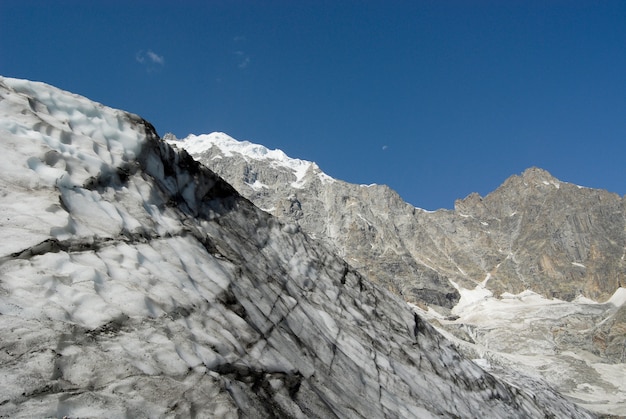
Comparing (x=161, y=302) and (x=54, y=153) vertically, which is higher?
(x=54, y=153)

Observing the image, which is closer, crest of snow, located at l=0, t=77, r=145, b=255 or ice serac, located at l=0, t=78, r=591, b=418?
ice serac, located at l=0, t=78, r=591, b=418

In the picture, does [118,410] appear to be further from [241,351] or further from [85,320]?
[241,351]

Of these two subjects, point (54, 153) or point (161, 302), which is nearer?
point (161, 302)

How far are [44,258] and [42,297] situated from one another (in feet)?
3.15

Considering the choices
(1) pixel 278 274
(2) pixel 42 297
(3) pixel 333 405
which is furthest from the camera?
(1) pixel 278 274

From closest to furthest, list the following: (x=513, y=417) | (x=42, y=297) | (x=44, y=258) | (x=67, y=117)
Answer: (x=42, y=297)
(x=44, y=258)
(x=67, y=117)
(x=513, y=417)

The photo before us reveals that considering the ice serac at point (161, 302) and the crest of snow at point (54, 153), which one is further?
the crest of snow at point (54, 153)

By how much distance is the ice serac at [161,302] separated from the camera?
7.66 metres

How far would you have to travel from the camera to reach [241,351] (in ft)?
33.1

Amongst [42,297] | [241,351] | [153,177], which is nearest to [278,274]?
[153,177]

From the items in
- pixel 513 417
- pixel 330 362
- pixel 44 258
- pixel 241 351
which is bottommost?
pixel 44 258

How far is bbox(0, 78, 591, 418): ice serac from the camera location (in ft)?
25.1

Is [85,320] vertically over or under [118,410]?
over

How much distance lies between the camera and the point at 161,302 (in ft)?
31.8
